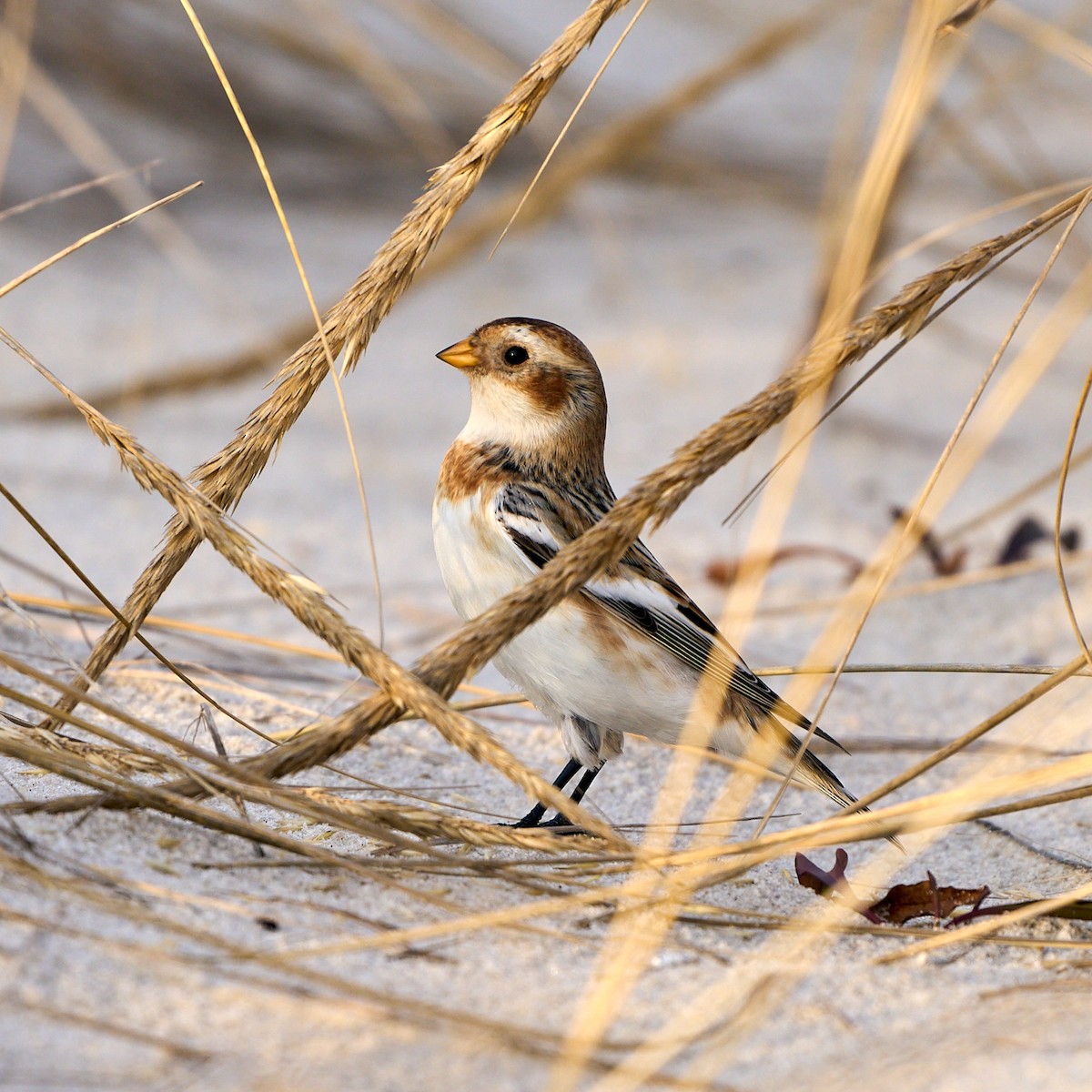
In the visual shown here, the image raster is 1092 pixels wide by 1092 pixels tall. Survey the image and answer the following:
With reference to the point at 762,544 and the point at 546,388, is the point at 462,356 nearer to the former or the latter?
the point at 546,388

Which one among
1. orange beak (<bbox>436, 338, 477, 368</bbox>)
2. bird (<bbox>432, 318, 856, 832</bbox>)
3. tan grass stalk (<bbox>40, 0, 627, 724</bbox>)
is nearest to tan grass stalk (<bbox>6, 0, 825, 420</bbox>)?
orange beak (<bbox>436, 338, 477, 368</bbox>)

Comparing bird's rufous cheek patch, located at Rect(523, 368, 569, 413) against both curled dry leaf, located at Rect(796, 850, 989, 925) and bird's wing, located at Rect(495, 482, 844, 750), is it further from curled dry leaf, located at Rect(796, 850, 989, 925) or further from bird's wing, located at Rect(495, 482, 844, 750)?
curled dry leaf, located at Rect(796, 850, 989, 925)

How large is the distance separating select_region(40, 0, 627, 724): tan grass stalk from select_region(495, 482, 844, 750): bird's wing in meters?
0.42

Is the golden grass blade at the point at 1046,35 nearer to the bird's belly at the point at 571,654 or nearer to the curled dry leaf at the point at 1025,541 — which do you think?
the bird's belly at the point at 571,654

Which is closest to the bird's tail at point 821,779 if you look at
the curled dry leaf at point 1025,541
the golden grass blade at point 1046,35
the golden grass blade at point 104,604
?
the golden grass blade at point 104,604

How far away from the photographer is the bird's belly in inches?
79.8

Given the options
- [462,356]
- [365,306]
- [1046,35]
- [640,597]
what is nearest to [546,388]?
[462,356]

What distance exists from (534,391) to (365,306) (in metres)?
0.61

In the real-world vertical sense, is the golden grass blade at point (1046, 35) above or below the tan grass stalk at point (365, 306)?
above

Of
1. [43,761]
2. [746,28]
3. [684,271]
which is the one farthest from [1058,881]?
[746,28]

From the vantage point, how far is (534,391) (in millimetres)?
2314

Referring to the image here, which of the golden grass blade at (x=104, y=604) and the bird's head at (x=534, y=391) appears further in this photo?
the bird's head at (x=534, y=391)

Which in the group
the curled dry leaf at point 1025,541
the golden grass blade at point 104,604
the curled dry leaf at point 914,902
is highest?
the curled dry leaf at point 1025,541

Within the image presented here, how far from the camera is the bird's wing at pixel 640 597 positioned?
A: 209 centimetres
